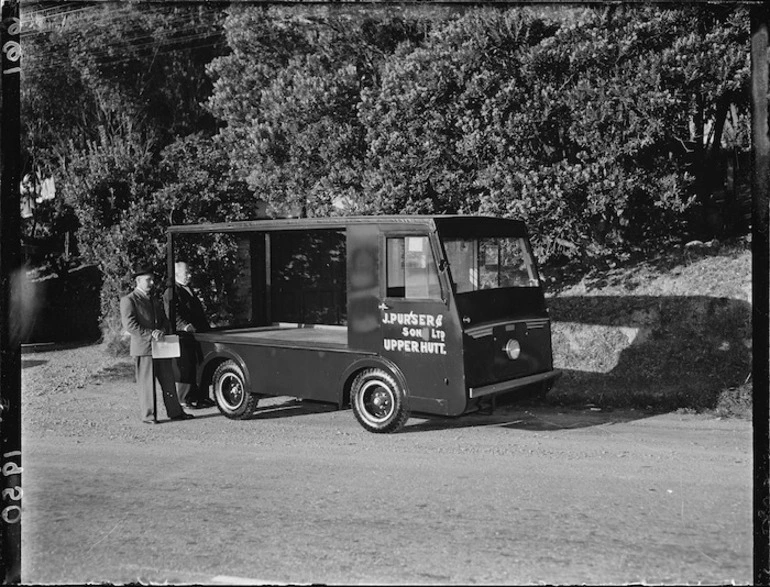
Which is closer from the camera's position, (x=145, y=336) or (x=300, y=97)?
(x=145, y=336)

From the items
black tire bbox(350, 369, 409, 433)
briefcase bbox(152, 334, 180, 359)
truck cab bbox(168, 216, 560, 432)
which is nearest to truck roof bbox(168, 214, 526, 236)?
truck cab bbox(168, 216, 560, 432)

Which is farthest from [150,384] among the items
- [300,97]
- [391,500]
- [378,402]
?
[300,97]

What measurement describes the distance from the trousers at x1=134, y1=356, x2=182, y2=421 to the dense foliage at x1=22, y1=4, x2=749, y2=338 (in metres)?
4.83

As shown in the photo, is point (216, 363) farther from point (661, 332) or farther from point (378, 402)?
point (661, 332)

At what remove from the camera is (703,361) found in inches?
421

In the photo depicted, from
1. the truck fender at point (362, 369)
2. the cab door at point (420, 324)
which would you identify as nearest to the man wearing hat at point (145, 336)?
the truck fender at point (362, 369)

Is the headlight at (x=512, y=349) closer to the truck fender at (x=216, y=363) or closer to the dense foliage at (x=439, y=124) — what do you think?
the truck fender at (x=216, y=363)

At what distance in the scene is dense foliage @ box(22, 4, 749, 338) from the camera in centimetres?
1066

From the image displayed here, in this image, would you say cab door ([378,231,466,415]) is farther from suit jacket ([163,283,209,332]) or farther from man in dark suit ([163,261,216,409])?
suit jacket ([163,283,209,332])

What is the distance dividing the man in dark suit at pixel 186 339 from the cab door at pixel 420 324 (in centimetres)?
302

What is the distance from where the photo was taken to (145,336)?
29.9ft

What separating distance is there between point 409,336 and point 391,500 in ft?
8.23

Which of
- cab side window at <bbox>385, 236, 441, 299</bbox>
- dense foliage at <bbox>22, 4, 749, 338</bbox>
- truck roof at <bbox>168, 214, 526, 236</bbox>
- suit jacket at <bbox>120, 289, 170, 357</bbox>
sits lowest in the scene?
suit jacket at <bbox>120, 289, 170, 357</bbox>

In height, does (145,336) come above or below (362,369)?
above
